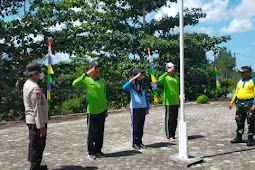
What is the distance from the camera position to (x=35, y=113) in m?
4.12

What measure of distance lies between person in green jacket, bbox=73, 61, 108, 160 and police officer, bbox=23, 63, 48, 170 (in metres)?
0.92

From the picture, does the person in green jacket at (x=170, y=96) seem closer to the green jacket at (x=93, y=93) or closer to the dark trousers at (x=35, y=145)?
the green jacket at (x=93, y=93)

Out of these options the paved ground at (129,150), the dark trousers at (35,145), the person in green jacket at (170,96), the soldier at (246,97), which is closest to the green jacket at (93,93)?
the paved ground at (129,150)

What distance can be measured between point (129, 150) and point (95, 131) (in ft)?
3.59

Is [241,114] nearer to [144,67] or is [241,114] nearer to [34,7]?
[144,67]

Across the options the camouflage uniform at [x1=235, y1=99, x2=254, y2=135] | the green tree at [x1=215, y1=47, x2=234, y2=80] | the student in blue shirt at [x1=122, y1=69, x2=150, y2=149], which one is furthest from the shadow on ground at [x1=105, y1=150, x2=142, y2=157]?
the green tree at [x1=215, y1=47, x2=234, y2=80]

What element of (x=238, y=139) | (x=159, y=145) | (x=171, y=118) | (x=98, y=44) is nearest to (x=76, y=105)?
(x=98, y=44)

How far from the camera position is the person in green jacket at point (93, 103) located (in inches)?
201

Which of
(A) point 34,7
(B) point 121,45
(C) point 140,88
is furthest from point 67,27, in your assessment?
(C) point 140,88

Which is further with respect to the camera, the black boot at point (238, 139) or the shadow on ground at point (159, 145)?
the black boot at point (238, 139)

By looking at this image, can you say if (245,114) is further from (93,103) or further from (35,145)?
(35,145)

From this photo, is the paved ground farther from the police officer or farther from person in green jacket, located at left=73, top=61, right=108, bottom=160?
the police officer

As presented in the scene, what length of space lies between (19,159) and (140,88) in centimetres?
→ 292

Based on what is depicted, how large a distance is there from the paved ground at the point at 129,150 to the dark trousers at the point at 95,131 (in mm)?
261
